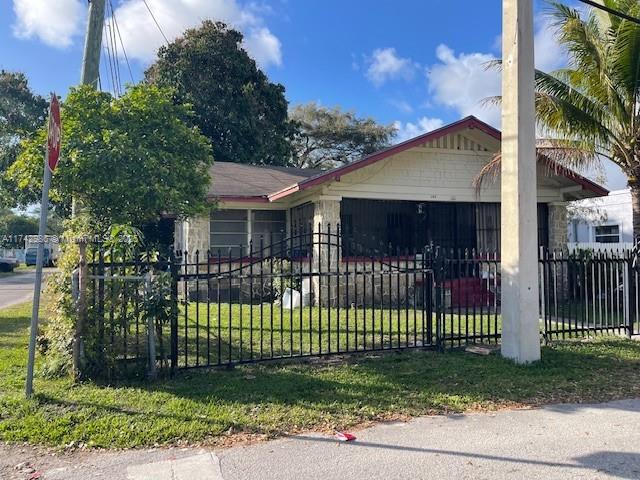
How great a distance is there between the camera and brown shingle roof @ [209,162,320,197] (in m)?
14.0

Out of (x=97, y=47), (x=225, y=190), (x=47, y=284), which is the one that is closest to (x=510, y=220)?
(x=47, y=284)

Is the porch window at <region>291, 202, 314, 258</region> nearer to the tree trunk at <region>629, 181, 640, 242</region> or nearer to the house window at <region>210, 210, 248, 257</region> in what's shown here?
the house window at <region>210, 210, 248, 257</region>

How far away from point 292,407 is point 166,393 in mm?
1374

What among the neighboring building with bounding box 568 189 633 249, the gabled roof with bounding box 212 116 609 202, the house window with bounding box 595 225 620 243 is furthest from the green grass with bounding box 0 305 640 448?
the house window with bounding box 595 225 620 243

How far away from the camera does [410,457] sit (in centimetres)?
399

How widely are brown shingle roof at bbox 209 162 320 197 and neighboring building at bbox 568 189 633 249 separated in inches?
514

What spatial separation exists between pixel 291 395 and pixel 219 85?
22962 millimetres

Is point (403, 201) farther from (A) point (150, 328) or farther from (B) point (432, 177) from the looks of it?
(A) point (150, 328)

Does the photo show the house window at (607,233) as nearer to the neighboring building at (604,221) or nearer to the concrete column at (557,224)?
the neighboring building at (604,221)

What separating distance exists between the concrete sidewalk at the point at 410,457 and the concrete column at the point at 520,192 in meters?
2.19

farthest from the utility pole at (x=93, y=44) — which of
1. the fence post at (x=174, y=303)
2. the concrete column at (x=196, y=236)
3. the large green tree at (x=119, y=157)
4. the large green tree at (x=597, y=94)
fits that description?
the large green tree at (x=597, y=94)

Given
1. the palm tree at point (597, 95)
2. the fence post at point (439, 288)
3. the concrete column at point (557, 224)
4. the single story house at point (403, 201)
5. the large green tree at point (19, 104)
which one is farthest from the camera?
the large green tree at point (19, 104)

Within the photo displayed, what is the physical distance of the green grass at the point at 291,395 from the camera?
177 inches

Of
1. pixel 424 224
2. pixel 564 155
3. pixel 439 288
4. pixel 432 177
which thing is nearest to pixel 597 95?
pixel 564 155
